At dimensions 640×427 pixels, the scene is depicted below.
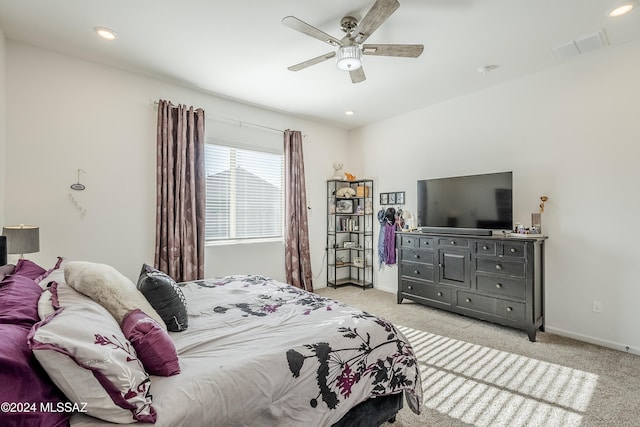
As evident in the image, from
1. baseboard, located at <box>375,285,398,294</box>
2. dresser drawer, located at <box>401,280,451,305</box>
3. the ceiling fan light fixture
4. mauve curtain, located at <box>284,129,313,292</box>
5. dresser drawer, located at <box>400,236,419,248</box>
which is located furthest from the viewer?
baseboard, located at <box>375,285,398,294</box>

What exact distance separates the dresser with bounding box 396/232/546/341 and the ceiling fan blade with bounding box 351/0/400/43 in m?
2.45

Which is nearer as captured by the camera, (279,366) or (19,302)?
(19,302)

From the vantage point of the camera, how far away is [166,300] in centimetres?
172

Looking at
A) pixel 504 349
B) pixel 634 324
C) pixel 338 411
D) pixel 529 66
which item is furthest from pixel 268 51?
pixel 634 324

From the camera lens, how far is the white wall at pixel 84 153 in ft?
9.27

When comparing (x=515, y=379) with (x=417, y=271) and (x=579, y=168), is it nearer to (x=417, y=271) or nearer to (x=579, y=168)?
(x=417, y=271)

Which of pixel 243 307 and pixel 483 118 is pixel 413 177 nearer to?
pixel 483 118

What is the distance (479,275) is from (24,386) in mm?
3691

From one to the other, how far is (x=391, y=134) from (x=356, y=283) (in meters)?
2.61

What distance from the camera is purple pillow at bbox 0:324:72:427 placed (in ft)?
2.64

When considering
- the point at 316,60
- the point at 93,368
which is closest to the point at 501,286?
the point at 316,60

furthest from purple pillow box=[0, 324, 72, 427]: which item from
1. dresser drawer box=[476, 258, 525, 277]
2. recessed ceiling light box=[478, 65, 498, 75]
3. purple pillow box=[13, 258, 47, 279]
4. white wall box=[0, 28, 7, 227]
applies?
recessed ceiling light box=[478, 65, 498, 75]

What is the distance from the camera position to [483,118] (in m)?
3.86

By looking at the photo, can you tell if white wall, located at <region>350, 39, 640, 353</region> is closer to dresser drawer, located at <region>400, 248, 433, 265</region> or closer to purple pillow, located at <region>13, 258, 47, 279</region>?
dresser drawer, located at <region>400, 248, 433, 265</region>
